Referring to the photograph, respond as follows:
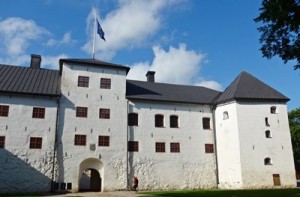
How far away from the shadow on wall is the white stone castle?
0.07 m

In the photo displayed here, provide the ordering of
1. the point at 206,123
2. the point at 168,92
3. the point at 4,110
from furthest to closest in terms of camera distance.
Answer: the point at 168,92 < the point at 206,123 < the point at 4,110

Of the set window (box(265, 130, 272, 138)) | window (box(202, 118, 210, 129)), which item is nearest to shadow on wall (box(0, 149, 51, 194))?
window (box(202, 118, 210, 129))

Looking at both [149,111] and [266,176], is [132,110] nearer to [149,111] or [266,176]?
[149,111]

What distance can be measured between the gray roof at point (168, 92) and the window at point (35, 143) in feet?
27.6

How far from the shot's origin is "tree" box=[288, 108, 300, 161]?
154ft

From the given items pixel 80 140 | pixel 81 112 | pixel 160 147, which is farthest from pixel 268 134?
pixel 81 112

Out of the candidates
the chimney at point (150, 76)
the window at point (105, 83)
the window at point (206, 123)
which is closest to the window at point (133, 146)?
the window at point (105, 83)

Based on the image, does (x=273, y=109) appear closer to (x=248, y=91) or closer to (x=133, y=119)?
(x=248, y=91)

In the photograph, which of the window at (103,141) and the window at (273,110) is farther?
the window at (273,110)

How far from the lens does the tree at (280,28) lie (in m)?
12.1

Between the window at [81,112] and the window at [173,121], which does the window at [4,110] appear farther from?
the window at [173,121]

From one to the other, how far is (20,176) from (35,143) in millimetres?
2647

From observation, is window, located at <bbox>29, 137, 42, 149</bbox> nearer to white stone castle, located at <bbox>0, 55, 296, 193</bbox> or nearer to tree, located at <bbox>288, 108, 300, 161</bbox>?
white stone castle, located at <bbox>0, 55, 296, 193</bbox>

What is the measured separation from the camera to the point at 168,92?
30.0 meters
